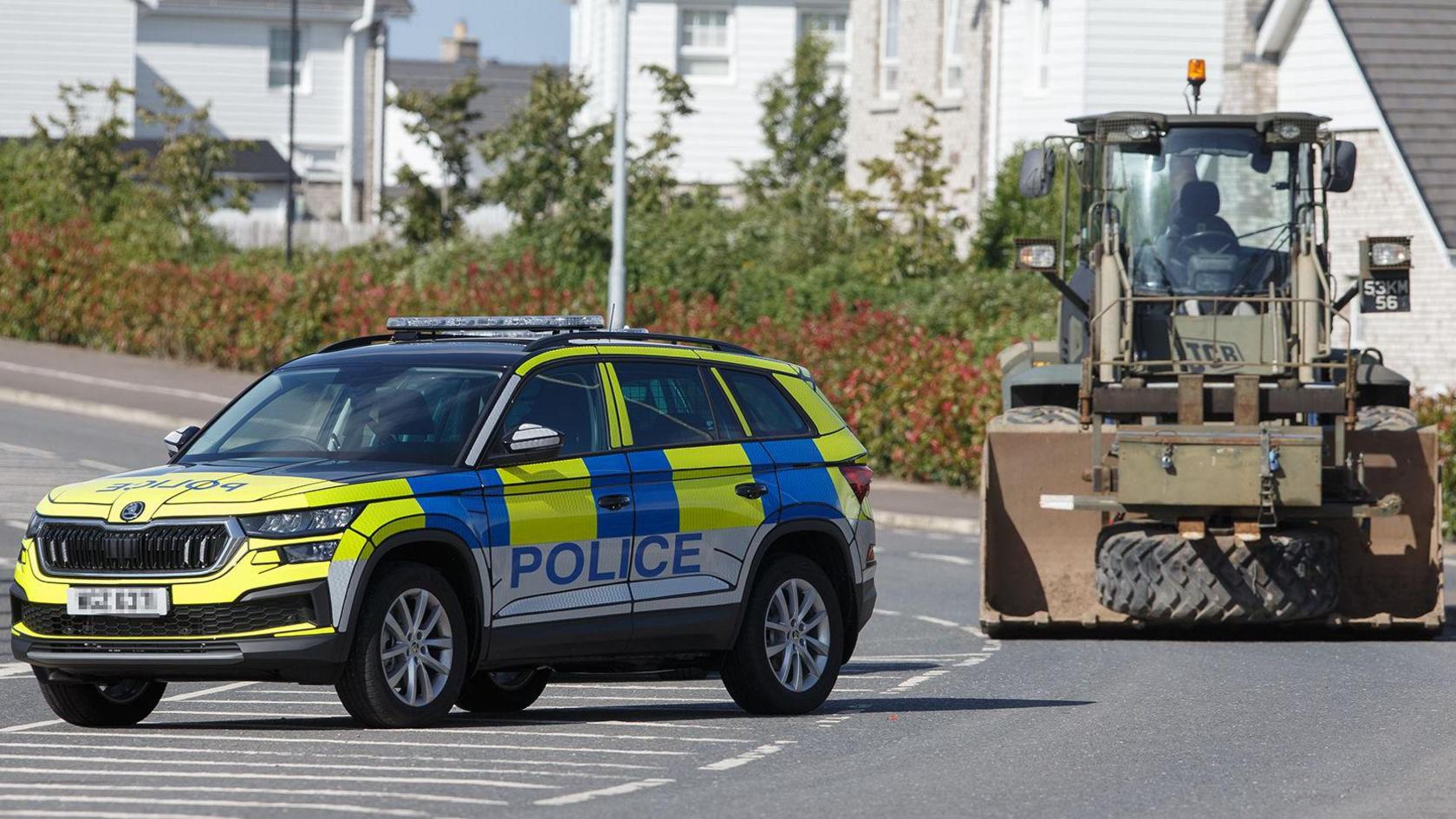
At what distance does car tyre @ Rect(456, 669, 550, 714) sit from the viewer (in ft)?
37.6

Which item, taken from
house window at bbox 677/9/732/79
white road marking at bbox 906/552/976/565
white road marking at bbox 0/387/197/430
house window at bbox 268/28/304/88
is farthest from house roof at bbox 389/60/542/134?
white road marking at bbox 906/552/976/565

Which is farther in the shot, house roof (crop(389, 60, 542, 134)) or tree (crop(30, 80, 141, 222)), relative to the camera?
house roof (crop(389, 60, 542, 134))

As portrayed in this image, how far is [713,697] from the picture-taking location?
41.3 feet

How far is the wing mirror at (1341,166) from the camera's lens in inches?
643

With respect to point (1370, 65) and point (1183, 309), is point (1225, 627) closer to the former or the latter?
point (1183, 309)

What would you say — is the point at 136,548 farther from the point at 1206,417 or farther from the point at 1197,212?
the point at 1197,212

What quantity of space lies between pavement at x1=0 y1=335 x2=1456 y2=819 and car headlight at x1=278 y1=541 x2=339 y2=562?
75 cm

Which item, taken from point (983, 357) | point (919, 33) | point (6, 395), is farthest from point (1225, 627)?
point (919, 33)

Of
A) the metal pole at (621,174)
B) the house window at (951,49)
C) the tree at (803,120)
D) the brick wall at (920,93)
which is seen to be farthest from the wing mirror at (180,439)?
the tree at (803,120)

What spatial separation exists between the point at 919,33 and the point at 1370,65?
9661 millimetres

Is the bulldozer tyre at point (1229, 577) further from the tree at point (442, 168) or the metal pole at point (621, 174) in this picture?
the tree at point (442, 168)

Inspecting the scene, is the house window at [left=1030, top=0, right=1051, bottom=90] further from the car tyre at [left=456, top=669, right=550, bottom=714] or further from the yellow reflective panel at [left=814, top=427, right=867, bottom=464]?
the car tyre at [left=456, top=669, right=550, bottom=714]

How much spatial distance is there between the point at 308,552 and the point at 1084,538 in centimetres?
738

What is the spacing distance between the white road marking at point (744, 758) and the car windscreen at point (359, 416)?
1.73 m
